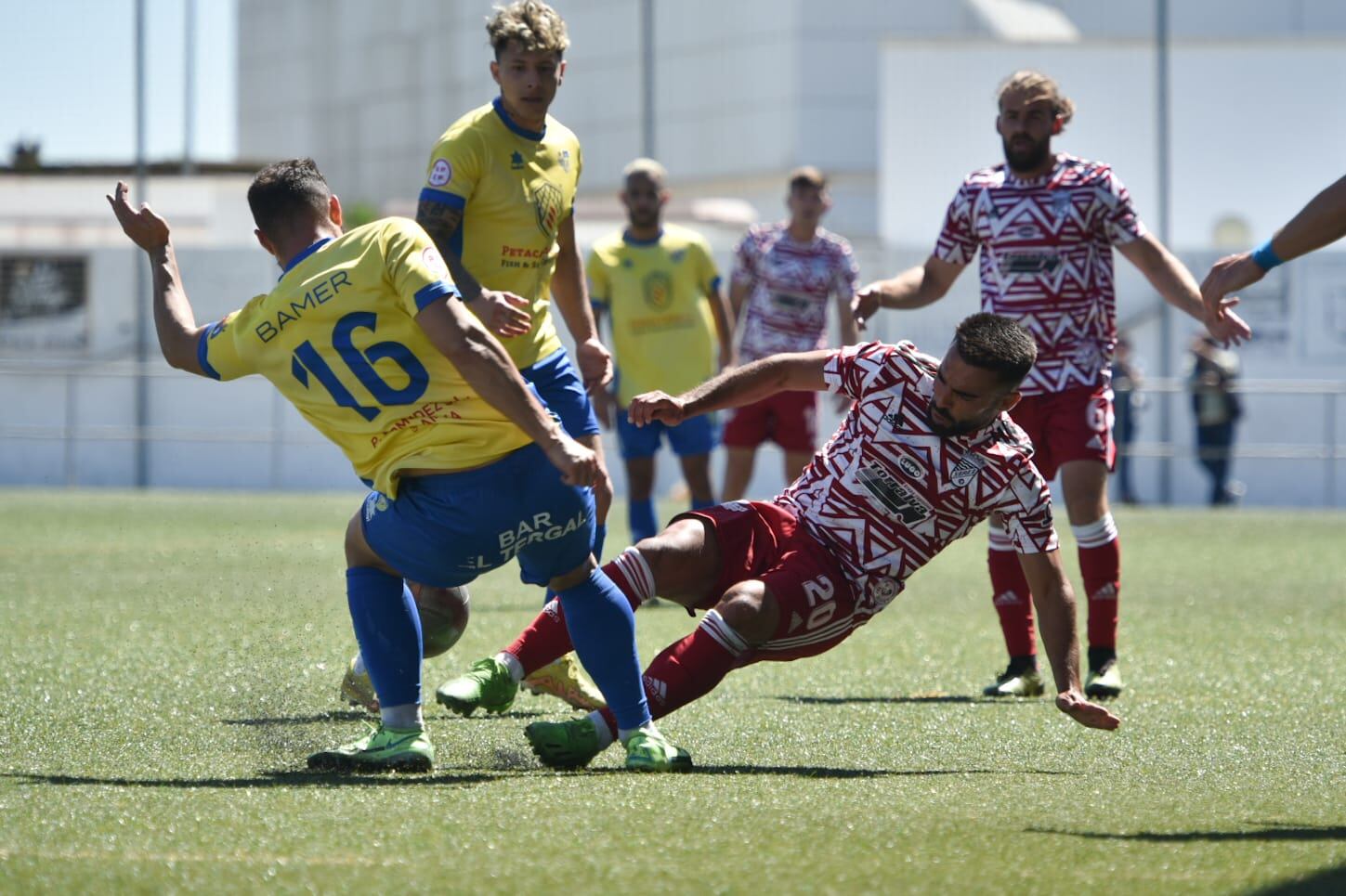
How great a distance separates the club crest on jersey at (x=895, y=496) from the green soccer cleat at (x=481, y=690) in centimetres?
114

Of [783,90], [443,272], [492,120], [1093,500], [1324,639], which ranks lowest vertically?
[1324,639]

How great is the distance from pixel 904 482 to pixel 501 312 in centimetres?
125

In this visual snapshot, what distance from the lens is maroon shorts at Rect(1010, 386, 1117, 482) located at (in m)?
6.85

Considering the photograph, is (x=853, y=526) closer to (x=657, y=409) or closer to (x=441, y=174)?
(x=657, y=409)

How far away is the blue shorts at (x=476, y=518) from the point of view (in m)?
4.59

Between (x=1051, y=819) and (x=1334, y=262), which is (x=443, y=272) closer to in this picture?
(x=1051, y=819)

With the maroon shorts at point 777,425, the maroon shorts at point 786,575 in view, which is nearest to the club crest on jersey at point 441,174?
the maroon shorts at point 786,575

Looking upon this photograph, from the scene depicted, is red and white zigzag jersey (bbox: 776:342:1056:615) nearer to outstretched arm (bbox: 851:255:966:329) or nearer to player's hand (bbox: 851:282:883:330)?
player's hand (bbox: 851:282:883:330)

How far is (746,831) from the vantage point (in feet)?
12.8

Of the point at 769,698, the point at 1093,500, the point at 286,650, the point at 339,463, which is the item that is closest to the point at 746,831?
the point at 769,698

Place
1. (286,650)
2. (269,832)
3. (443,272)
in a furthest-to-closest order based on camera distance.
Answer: (286,650), (443,272), (269,832)

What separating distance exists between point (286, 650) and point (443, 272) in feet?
11.2

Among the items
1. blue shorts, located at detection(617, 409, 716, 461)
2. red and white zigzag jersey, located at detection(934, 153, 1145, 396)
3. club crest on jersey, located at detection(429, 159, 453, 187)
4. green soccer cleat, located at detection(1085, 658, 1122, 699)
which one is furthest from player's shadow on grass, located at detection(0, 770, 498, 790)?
blue shorts, located at detection(617, 409, 716, 461)

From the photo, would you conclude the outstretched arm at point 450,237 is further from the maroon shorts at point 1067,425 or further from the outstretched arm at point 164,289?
the maroon shorts at point 1067,425
